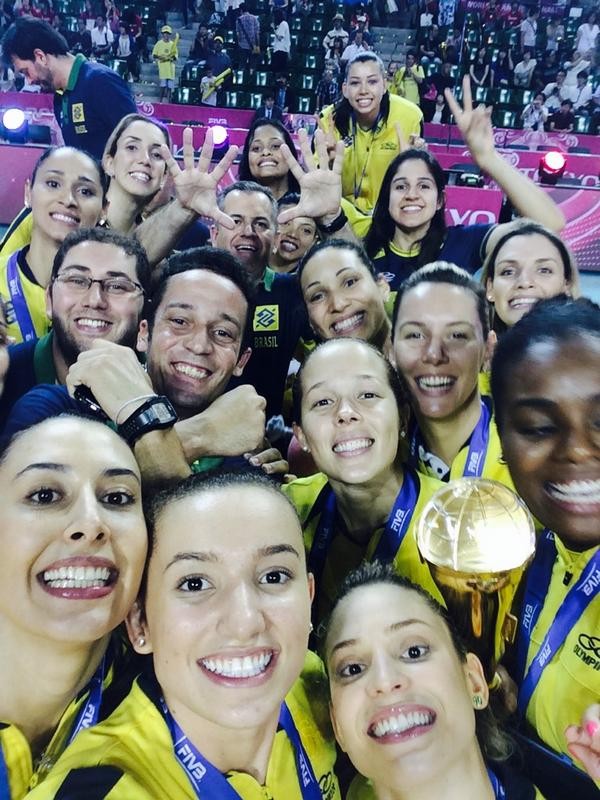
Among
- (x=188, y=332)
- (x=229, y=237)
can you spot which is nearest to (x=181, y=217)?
(x=229, y=237)

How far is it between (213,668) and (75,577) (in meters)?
0.41

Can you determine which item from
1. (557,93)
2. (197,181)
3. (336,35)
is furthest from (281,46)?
(197,181)

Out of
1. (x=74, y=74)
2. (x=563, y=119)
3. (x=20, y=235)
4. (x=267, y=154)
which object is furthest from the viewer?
(x=563, y=119)

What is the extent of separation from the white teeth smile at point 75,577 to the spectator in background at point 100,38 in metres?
17.1

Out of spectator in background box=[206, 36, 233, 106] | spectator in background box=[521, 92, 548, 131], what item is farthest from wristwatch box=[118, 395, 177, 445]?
spectator in background box=[206, 36, 233, 106]

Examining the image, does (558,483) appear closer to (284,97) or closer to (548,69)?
(284,97)

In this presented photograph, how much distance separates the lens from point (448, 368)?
276cm

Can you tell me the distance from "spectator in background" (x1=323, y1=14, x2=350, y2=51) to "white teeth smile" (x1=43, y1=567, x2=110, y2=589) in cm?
1633

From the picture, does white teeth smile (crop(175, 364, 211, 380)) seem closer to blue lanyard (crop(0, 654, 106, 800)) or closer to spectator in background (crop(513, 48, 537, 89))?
blue lanyard (crop(0, 654, 106, 800))

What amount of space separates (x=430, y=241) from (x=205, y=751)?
11.3ft

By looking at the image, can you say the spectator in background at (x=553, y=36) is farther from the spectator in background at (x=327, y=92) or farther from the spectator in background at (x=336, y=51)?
the spectator in background at (x=327, y=92)

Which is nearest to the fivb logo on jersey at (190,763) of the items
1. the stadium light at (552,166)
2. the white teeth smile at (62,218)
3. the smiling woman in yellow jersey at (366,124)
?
the white teeth smile at (62,218)

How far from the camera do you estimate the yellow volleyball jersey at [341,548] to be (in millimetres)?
2354

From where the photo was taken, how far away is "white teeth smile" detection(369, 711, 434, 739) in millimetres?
1698
